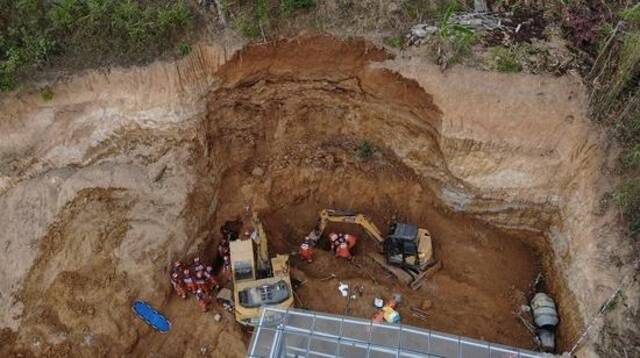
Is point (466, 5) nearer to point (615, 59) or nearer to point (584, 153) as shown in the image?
point (615, 59)

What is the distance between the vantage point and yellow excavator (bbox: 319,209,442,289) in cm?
1416

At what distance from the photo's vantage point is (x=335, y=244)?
15.3 metres

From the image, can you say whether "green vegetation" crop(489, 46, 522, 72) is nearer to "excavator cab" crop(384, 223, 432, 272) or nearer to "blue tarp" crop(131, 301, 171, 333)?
"excavator cab" crop(384, 223, 432, 272)

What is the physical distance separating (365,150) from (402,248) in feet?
10.4

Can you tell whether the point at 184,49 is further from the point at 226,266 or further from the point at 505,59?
the point at 505,59

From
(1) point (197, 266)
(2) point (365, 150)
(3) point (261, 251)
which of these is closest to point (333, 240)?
(3) point (261, 251)

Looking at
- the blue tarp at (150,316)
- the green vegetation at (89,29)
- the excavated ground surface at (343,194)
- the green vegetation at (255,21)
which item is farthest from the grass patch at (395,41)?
the blue tarp at (150,316)

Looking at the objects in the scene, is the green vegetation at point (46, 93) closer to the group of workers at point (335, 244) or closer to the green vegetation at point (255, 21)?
the green vegetation at point (255, 21)

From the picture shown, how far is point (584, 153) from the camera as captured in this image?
43.2 ft

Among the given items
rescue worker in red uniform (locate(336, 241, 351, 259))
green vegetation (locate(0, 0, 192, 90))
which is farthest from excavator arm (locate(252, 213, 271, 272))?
green vegetation (locate(0, 0, 192, 90))

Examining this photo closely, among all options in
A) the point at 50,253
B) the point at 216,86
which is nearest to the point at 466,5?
the point at 216,86

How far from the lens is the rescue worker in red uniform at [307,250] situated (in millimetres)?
14969

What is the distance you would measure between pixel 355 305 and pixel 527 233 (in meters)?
5.04

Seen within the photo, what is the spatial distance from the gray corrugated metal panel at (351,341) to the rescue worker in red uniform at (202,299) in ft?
8.35
